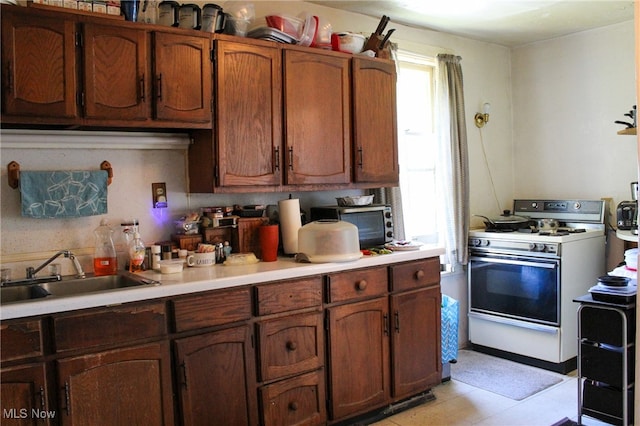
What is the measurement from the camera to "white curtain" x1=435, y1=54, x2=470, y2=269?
13.7 ft

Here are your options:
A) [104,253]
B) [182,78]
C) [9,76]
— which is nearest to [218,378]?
[104,253]

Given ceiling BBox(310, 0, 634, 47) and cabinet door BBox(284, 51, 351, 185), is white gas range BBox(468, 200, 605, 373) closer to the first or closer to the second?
ceiling BBox(310, 0, 634, 47)

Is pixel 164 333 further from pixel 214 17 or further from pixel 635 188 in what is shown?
pixel 635 188

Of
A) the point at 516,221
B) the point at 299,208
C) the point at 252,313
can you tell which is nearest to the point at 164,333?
the point at 252,313

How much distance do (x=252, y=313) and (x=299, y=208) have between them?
853 millimetres

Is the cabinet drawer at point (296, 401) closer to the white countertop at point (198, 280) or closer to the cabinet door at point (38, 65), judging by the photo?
the white countertop at point (198, 280)

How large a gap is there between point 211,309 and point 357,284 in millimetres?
872

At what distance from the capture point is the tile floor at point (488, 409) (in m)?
3.04

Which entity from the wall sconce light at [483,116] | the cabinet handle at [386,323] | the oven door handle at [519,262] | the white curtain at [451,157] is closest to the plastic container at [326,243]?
the cabinet handle at [386,323]

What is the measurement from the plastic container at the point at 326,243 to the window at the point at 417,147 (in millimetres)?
1160

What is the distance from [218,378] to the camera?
243 centimetres

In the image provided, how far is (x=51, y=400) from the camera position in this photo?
80.7 inches

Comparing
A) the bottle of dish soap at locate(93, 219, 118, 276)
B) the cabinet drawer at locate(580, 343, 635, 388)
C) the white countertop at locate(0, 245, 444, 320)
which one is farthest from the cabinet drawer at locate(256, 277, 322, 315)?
the cabinet drawer at locate(580, 343, 635, 388)

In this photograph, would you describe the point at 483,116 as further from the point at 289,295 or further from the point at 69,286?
the point at 69,286
